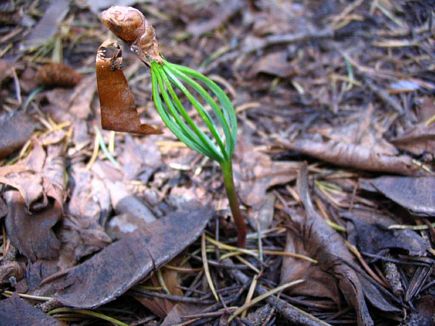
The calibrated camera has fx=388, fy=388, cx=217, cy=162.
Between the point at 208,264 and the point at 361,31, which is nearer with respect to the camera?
the point at 208,264

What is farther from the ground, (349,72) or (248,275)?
(349,72)

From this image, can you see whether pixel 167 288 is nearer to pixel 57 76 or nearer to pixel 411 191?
pixel 411 191

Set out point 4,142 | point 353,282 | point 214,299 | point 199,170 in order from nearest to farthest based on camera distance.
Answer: point 353,282 → point 214,299 → point 4,142 → point 199,170

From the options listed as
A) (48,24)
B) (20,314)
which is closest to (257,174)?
(20,314)

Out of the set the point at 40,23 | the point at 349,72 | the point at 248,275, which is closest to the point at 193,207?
the point at 248,275

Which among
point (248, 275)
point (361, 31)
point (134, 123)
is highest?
point (134, 123)

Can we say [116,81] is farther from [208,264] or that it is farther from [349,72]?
[349,72]
